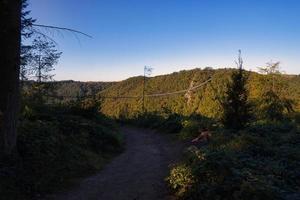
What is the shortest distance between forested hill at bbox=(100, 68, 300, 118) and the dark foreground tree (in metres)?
16.0

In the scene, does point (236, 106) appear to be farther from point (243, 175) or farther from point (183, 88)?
Answer: point (183, 88)

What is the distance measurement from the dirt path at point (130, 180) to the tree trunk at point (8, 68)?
2003mm

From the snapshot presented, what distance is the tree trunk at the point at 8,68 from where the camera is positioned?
931 cm

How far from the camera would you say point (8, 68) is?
30.7ft

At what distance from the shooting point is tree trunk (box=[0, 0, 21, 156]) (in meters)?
9.31

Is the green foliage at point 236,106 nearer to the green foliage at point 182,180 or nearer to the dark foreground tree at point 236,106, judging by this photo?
the dark foreground tree at point 236,106

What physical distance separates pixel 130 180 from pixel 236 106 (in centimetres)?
879

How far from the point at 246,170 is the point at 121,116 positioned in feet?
117

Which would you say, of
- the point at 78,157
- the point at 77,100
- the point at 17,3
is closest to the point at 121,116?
the point at 77,100

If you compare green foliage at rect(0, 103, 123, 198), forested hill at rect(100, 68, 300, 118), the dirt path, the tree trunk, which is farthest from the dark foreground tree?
forested hill at rect(100, 68, 300, 118)

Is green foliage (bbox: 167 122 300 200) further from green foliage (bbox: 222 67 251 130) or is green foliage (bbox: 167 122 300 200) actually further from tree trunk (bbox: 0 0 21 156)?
green foliage (bbox: 222 67 251 130)

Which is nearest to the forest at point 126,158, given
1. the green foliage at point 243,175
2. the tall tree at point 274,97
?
the green foliage at point 243,175

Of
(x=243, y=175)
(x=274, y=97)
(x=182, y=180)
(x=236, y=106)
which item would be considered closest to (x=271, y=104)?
(x=274, y=97)

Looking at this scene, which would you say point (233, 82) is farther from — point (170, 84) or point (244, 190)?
point (170, 84)
